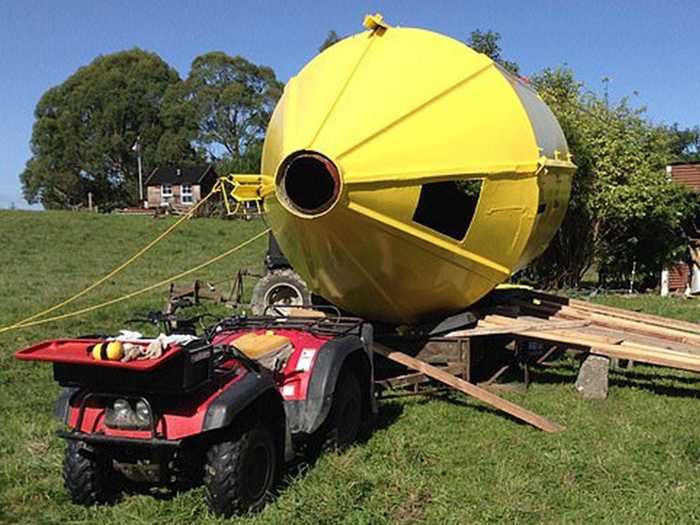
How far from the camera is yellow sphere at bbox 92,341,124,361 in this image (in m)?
4.31

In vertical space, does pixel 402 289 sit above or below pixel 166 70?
below

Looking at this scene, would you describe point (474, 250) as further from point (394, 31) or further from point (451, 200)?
point (394, 31)

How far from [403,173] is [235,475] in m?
2.86

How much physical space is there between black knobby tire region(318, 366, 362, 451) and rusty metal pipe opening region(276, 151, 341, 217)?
135 cm

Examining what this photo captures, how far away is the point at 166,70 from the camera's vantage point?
65.6 meters

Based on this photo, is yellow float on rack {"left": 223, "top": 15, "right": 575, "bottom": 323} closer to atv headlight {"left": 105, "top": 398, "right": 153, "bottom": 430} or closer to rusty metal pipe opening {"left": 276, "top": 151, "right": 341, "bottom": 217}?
rusty metal pipe opening {"left": 276, "top": 151, "right": 341, "bottom": 217}

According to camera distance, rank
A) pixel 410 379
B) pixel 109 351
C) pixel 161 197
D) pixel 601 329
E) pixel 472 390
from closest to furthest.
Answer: pixel 109 351, pixel 472 390, pixel 410 379, pixel 601 329, pixel 161 197

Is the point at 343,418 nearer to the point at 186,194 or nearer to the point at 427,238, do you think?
the point at 427,238

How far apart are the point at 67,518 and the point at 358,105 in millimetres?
3735

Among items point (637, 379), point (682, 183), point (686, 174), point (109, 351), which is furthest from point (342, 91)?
point (686, 174)

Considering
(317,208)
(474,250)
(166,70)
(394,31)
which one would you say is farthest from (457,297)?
(166,70)

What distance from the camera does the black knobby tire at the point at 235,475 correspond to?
15.0ft

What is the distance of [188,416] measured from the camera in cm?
448

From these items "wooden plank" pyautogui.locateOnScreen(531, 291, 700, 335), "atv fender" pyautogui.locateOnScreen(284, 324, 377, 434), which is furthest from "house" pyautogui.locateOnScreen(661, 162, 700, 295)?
"atv fender" pyautogui.locateOnScreen(284, 324, 377, 434)
